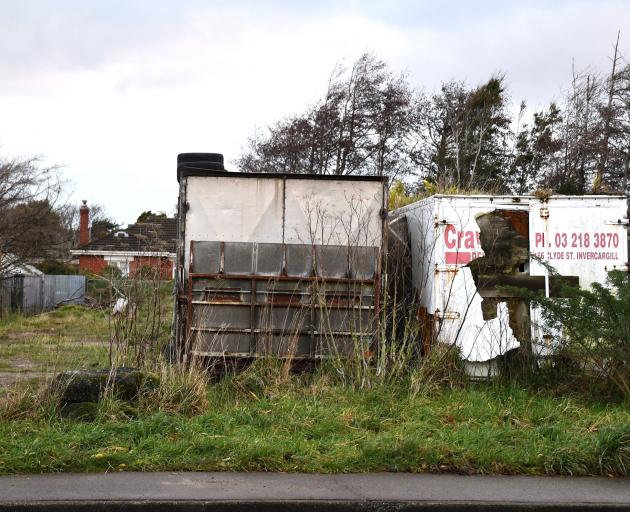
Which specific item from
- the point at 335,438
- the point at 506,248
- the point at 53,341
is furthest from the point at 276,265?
the point at 53,341

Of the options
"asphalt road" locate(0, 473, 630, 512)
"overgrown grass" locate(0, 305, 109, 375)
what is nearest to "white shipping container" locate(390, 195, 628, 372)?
"asphalt road" locate(0, 473, 630, 512)

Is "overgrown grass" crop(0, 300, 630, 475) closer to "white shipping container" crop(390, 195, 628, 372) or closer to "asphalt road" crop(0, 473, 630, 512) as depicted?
"asphalt road" crop(0, 473, 630, 512)

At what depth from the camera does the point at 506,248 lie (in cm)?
968

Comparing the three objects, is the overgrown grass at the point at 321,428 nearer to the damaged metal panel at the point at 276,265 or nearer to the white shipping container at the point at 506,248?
the damaged metal panel at the point at 276,265

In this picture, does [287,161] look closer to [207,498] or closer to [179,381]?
[179,381]

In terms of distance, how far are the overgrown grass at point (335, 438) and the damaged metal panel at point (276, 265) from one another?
1.66m

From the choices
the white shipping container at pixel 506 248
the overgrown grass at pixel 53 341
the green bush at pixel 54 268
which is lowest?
the overgrown grass at pixel 53 341

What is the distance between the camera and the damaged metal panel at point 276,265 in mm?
9500


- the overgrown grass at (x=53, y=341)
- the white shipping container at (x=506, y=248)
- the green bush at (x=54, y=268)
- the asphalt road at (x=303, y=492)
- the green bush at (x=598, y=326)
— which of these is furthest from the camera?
the green bush at (x=54, y=268)

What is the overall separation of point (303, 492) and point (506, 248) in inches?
200

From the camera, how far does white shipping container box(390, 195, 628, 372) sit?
9.48m

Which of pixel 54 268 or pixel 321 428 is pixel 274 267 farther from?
pixel 54 268

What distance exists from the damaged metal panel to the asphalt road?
10.0ft

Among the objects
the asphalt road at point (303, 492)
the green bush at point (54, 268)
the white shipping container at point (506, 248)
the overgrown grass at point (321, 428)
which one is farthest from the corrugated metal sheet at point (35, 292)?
the asphalt road at point (303, 492)
